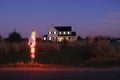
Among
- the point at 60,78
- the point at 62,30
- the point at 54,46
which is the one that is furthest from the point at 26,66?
the point at 62,30

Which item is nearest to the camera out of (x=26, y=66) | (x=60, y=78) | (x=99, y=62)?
(x=60, y=78)

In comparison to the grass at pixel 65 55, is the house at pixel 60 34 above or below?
above

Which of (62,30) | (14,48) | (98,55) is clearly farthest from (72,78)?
(62,30)

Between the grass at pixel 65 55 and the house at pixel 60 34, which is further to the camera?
the house at pixel 60 34

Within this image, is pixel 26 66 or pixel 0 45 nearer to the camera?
pixel 26 66

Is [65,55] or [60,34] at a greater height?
[60,34]

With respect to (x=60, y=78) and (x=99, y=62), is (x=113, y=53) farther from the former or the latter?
(x=60, y=78)

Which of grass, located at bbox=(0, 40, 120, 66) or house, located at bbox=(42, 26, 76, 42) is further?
house, located at bbox=(42, 26, 76, 42)

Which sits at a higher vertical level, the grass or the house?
the house

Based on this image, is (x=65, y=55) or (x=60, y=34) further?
(x=60, y=34)

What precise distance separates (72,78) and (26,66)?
7.85 meters

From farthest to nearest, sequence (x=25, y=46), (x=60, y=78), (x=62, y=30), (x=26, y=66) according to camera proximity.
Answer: (x=62, y=30), (x=25, y=46), (x=26, y=66), (x=60, y=78)

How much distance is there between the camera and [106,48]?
32.6 m

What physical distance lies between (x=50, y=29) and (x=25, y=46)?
77.6 m
